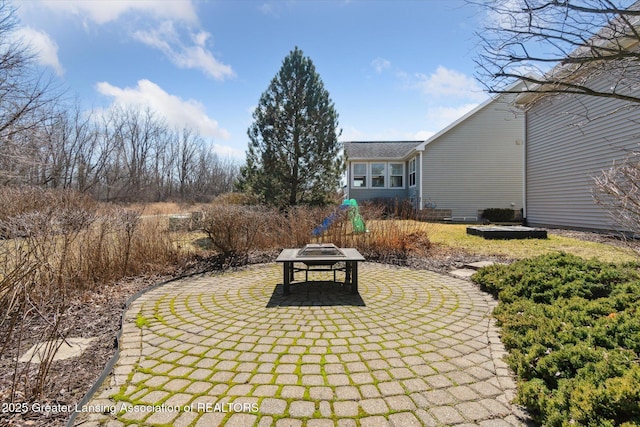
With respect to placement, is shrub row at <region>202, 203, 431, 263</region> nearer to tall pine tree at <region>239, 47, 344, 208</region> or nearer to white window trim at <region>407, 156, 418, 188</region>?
tall pine tree at <region>239, 47, 344, 208</region>

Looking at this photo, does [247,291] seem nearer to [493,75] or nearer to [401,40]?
[493,75]

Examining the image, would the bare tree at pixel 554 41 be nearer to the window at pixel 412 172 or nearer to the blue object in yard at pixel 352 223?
the blue object in yard at pixel 352 223

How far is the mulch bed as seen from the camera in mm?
2066

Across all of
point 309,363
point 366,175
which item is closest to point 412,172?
point 366,175

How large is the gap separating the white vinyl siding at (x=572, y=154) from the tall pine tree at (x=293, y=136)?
709 cm

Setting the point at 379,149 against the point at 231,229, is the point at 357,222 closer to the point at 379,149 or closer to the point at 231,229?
the point at 231,229

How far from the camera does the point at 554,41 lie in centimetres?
342

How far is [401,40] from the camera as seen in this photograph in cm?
766

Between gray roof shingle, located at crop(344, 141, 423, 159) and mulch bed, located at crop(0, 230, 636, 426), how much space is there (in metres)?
17.1

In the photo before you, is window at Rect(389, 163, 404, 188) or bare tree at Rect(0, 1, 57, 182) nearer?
bare tree at Rect(0, 1, 57, 182)

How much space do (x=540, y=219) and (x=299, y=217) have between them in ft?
40.4

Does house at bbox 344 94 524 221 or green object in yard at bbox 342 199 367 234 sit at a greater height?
house at bbox 344 94 524 221

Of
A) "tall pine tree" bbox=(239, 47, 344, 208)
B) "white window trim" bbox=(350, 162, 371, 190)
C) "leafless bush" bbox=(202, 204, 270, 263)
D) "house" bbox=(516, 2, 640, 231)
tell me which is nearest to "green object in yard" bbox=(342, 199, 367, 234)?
"leafless bush" bbox=(202, 204, 270, 263)

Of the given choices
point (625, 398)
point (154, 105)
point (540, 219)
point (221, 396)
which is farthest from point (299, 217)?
point (154, 105)
